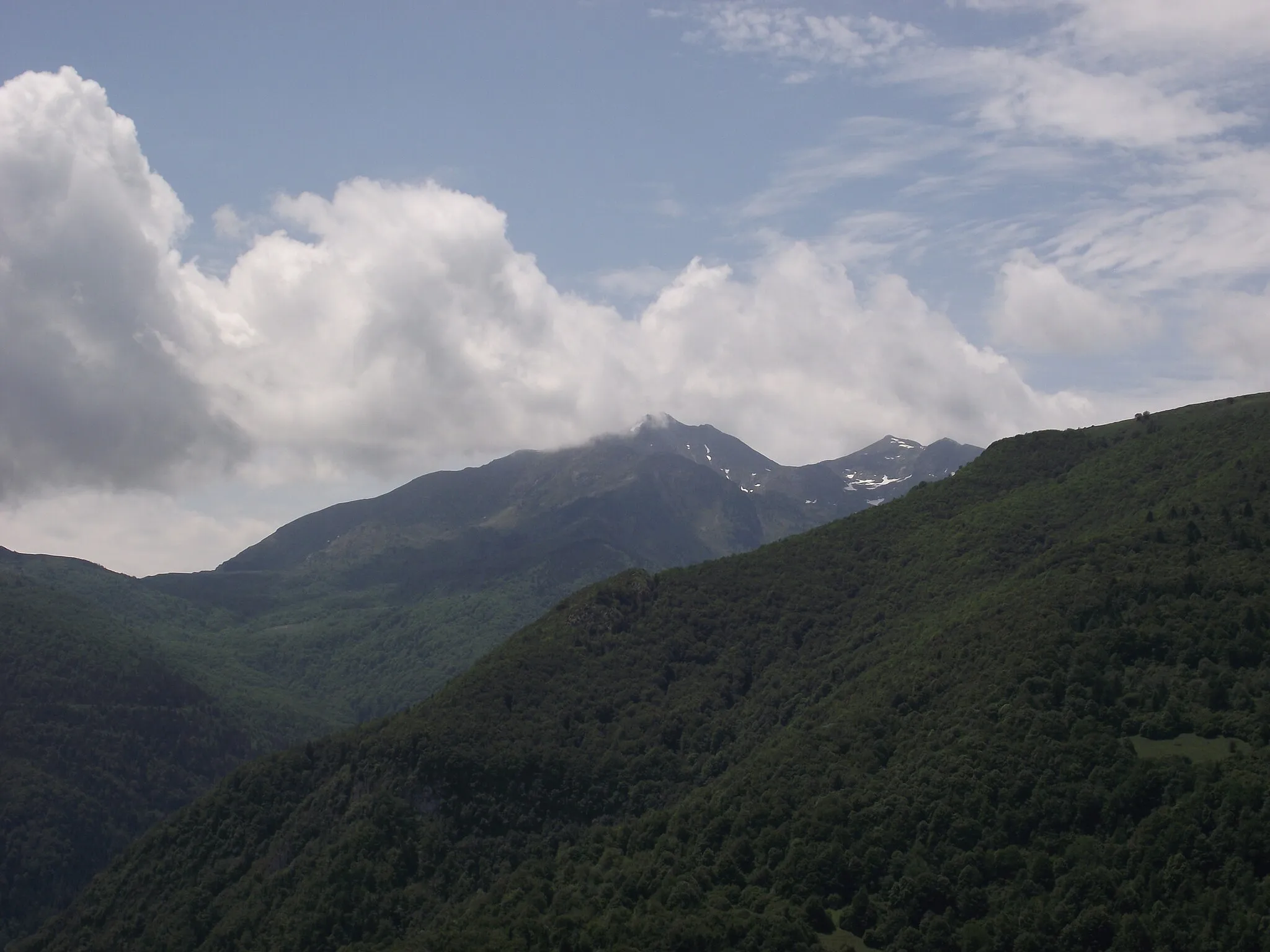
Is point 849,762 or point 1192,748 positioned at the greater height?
point 849,762

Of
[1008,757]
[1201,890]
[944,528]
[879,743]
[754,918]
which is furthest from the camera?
[944,528]

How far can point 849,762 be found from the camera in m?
119

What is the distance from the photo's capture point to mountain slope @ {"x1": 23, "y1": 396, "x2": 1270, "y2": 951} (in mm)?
98562

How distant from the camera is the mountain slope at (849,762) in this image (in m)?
98.6

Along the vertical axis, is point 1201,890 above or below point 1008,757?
below

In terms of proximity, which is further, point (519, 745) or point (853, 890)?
point (519, 745)

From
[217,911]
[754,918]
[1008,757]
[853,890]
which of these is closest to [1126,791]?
[1008,757]

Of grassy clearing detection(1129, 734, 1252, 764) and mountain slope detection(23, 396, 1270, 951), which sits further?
grassy clearing detection(1129, 734, 1252, 764)

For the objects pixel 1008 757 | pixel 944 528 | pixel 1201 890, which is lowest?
pixel 1201 890

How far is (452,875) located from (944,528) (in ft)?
263

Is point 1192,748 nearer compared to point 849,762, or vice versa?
point 1192,748

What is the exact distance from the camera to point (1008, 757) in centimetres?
10806

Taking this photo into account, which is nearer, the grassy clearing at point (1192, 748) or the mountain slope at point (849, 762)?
the mountain slope at point (849, 762)

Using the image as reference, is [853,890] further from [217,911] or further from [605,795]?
[217,911]
